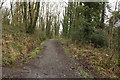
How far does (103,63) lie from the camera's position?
11.9m

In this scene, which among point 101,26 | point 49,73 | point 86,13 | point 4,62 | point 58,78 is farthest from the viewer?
point 101,26

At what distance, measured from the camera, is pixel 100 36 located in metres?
19.2

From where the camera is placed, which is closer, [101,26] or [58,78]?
[58,78]

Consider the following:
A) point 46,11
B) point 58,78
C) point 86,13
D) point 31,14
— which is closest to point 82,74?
point 58,78

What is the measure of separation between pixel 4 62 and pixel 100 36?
11.6 meters

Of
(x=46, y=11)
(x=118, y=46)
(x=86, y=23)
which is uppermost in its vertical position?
(x=46, y=11)

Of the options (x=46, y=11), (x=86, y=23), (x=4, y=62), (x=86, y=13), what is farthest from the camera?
(x=46, y=11)

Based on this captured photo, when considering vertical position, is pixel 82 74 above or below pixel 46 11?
below

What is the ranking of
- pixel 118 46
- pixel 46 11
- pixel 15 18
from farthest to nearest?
pixel 46 11 < pixel 15 18 < pixel 118 46

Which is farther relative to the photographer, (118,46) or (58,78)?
(118,46)

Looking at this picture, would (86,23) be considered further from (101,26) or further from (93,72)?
(93,72)

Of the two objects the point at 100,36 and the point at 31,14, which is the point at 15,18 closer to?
the point at 31,14

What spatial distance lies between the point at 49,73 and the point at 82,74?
5.48 feet

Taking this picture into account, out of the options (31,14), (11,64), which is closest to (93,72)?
(11,64)
